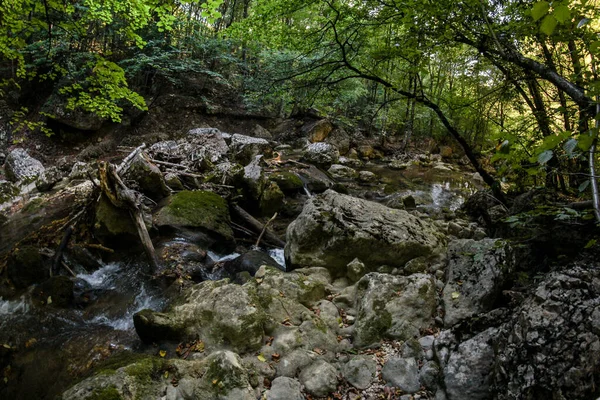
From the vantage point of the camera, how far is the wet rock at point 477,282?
12.3ft

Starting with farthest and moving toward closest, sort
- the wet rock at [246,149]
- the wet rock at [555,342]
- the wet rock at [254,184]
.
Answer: the wet rock at [246,149] < the wet rock at [254,184] < the wet rock at [555,342]

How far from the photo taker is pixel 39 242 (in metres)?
6.70

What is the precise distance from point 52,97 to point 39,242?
1178 cm

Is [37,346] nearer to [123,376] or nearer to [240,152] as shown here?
[123,376]

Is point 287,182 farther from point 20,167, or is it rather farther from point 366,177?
point 20,167

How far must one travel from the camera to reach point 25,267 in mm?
5684

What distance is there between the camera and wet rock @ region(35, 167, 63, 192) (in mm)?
10984

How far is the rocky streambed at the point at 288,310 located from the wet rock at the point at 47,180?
2.97m

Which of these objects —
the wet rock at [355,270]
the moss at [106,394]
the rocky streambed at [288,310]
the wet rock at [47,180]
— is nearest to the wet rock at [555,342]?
the rocky streambed at [288,310]

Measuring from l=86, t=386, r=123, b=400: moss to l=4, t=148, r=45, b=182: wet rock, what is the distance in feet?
41.2

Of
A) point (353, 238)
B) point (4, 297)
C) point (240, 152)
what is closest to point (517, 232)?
point (353, 238)

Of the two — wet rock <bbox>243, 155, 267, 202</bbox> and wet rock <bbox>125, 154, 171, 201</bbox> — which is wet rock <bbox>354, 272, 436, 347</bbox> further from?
wet rock <bbox>125, 154, 171, 201</bbox>

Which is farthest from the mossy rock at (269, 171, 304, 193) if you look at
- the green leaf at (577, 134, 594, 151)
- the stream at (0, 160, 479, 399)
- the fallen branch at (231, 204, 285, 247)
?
the green leaf at (577, 134, 594, 151)

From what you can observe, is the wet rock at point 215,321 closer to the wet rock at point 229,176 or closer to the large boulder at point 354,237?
the large boulder at point 354,237
